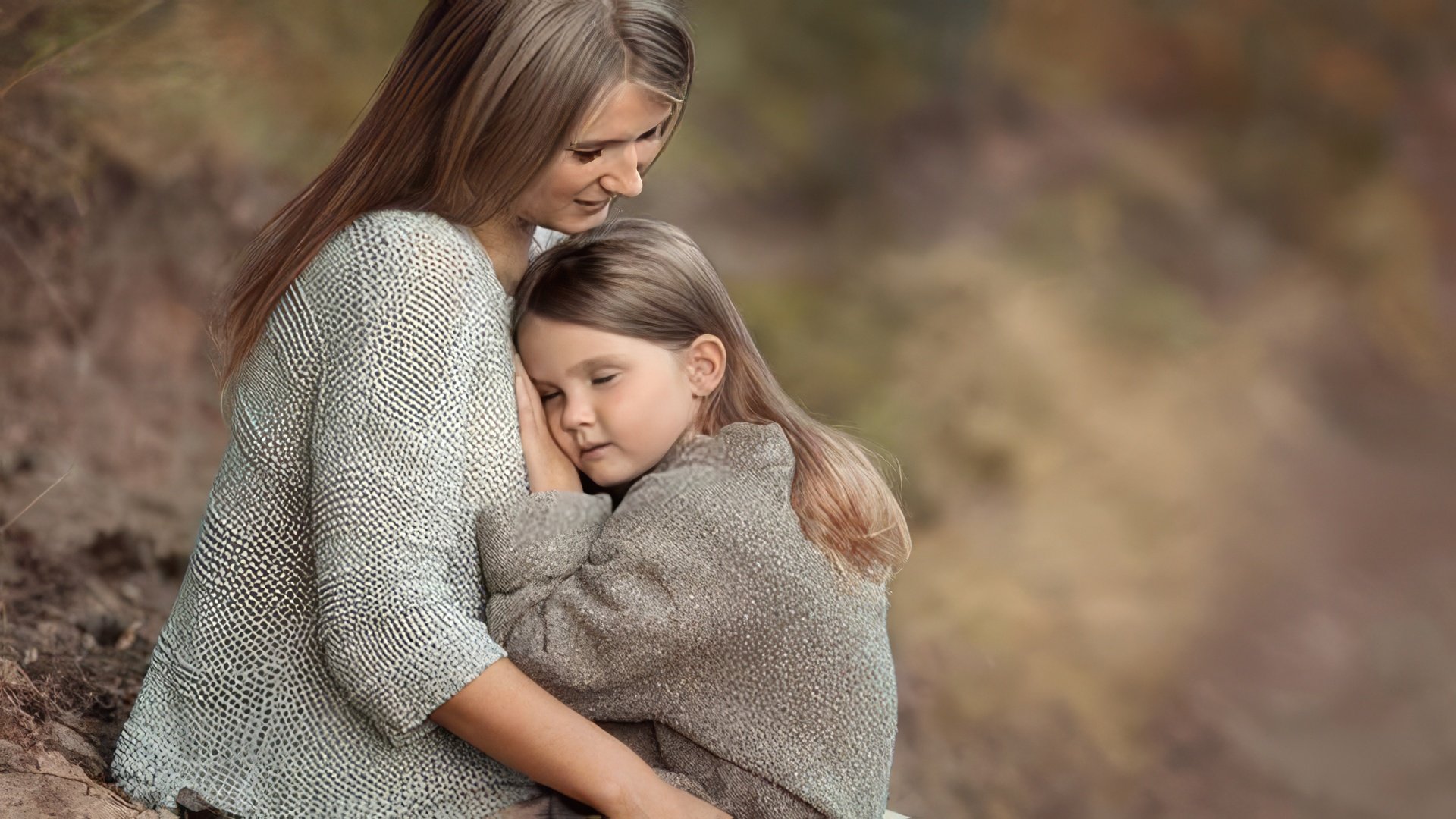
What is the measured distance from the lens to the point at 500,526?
1623 mm

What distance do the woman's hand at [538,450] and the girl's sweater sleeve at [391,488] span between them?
123 millimetres

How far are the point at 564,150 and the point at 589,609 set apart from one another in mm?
566

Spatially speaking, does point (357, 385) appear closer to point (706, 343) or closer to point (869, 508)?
point (706, 343)

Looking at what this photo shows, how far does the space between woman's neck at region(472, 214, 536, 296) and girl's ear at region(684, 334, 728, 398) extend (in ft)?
0.82

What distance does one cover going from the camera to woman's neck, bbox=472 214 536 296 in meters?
1.84

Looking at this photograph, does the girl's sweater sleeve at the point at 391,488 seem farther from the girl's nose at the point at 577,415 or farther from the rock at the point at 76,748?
the rock at the point at 76,748

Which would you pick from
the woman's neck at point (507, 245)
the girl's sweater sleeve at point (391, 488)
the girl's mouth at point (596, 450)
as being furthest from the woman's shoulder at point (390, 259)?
the girl's mouth at point (596, 450)

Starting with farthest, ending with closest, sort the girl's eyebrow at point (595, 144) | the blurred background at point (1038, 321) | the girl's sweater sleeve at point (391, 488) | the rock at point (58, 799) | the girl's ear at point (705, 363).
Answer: the blurred background at point (1038, 321) → the girl's ear at point (705, 363) → the girl's eyebrow at point (595, 144) → the rock at point (58, 799) → the girl's sweater sleeve at point (391, 488)

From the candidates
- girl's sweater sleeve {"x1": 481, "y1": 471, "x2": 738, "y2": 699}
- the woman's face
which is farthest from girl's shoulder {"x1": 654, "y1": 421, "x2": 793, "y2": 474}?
the woman's face

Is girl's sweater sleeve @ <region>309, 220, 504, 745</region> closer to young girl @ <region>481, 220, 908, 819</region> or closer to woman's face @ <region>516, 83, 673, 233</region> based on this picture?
young girl @ <region>481, 220, 908, 819</region>

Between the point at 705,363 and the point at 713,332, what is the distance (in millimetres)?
48

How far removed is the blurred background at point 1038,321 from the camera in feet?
12.9

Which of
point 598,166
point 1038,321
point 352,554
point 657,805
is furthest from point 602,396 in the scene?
point 1038,321

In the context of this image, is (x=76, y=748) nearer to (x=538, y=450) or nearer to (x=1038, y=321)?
(x=538, y=450)
